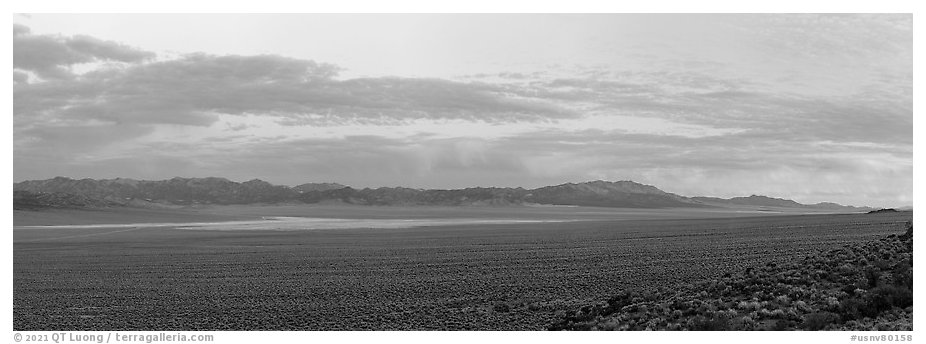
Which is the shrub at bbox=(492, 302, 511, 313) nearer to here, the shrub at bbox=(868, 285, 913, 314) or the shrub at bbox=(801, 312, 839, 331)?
the shrub at bbox=(801, 312, 839, 331)

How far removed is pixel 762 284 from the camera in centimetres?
2080

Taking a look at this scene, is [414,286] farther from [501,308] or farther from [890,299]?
[890,299]

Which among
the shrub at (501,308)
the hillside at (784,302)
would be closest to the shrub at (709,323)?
the hillside at (784,302)

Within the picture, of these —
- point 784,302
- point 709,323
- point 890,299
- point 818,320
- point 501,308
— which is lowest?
point 501,308

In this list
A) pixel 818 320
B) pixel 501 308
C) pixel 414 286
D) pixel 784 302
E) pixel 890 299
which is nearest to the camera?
pixel 818 320

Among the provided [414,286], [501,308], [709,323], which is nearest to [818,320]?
[709,323]

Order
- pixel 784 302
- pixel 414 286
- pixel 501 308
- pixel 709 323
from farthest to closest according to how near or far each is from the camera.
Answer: pixel 414 286, pixel 501 308, pixel 784 302, pixel 709 323

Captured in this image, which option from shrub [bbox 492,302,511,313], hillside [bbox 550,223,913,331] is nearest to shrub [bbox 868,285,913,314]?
hillside [bbox 550,223,913,331]

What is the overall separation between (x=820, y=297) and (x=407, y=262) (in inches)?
832

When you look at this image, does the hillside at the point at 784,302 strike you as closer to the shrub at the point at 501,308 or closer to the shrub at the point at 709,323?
the shrub at the point at 709,323

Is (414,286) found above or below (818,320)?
below

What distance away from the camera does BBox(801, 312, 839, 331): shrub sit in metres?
15.8

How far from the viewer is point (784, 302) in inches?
711

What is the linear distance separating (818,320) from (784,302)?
6.74ft
